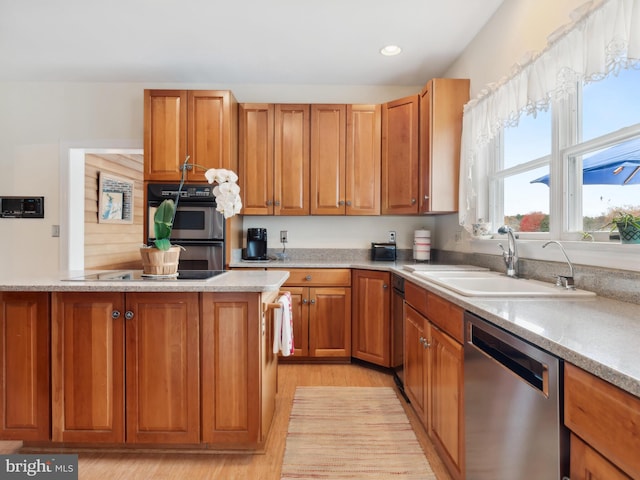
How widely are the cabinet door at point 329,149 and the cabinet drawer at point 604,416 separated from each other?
2.61m

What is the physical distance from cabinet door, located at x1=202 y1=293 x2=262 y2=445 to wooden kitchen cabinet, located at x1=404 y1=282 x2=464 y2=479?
Result: 891 mm

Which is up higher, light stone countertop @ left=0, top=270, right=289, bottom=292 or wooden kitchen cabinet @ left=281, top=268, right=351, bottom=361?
light stone countertop @ left=0, top=270, right=289, bottom=292

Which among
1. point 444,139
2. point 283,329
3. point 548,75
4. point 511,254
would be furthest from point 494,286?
point 444,139

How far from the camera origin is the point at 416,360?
2.10 meters

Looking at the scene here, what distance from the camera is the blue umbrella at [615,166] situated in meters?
1.41

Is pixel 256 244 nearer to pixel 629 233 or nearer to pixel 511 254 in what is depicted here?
pixel 511 254

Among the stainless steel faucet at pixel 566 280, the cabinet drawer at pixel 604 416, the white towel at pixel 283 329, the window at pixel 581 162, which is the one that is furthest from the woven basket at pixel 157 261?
the window at pixel 581 162

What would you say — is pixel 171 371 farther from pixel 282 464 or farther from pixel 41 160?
pixel 41 160

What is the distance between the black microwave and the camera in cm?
348

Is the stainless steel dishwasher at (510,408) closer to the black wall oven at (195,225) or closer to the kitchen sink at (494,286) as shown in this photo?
the kitchen sink at (494,286)

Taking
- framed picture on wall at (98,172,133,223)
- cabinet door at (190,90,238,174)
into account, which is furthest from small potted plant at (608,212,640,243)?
framed picture on wall at (98,172,133,223)

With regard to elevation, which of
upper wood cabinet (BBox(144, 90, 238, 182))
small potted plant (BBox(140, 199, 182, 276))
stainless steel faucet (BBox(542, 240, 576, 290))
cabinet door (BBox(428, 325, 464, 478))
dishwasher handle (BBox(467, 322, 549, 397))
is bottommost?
cabinet door (BBox(428, 325, 464, 478))

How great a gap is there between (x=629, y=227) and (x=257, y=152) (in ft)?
9.06

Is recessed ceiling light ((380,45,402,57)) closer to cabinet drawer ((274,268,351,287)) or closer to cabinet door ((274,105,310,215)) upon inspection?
cabinet door ((274,105,310,215))
